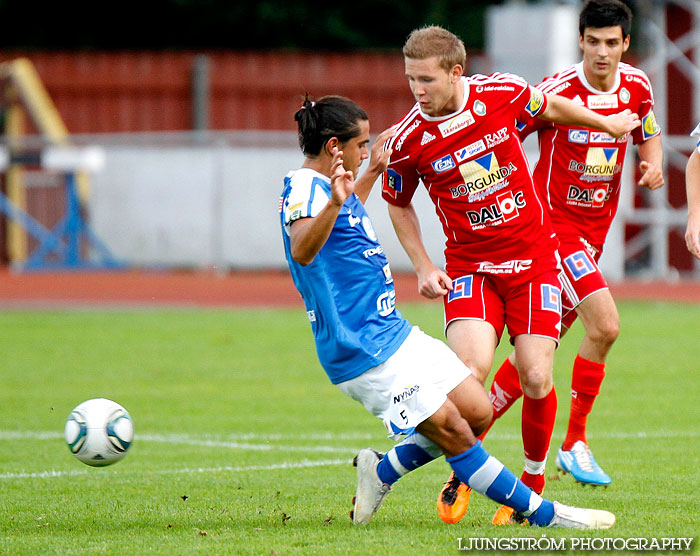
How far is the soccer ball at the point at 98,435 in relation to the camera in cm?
593

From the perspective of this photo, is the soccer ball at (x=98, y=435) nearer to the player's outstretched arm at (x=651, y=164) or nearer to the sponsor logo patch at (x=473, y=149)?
the sponsor logo patch at (x=473, y=149)

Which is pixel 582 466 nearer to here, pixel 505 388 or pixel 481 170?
pixel 505 388

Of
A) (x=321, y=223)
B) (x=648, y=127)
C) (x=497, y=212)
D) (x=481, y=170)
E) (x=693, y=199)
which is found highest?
(x=648, y=127)

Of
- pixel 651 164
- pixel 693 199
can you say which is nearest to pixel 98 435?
pixel 651 164

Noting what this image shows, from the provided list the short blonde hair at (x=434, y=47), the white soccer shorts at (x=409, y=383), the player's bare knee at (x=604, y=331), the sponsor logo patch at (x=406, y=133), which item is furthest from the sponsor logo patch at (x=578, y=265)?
the white soccer shorts at (x=409, y=383)

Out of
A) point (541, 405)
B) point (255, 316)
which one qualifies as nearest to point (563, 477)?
point (541, 405)

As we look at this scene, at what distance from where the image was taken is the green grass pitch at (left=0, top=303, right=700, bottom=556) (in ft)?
18.1

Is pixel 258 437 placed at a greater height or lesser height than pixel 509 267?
lesser

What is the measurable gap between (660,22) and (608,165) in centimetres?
Result: 1717

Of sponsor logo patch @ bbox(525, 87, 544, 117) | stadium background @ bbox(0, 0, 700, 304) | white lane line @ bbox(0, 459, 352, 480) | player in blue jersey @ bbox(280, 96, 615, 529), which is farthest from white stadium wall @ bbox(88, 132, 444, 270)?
player in blue jersey @ bbox(280, 96, 615, 529)

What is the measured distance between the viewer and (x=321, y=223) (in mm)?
5219

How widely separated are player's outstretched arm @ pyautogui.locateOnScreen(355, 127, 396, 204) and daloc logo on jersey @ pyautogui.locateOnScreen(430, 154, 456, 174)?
10.1 inches

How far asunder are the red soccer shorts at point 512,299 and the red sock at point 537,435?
34 cm

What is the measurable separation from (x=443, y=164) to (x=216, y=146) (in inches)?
698
